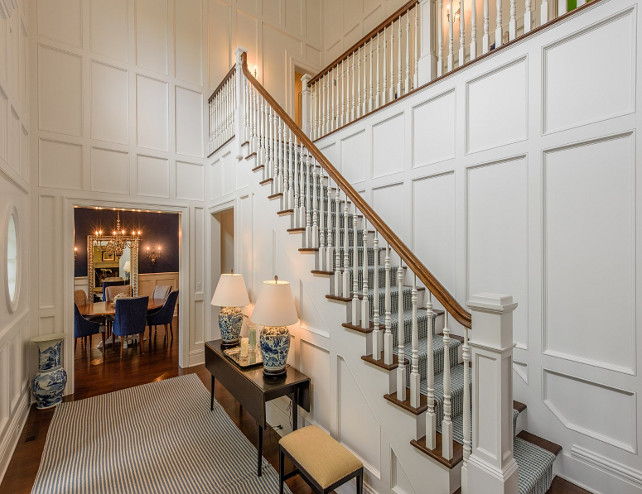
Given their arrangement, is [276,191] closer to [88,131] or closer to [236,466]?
[236,466]

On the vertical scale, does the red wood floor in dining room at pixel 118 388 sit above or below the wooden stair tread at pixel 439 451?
below

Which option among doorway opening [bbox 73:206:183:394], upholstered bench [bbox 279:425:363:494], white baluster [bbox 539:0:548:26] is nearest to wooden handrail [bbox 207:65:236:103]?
doorway opening [bbox 73:206:183:394]

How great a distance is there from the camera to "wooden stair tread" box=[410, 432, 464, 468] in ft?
5.15

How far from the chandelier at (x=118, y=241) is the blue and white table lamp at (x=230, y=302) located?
533cm

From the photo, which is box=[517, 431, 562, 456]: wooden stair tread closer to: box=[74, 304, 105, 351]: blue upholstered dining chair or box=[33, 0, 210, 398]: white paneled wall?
box=[33, 0, 210, 398]: white paneled wall

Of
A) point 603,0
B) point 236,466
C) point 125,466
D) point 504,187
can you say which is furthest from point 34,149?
point 603,0

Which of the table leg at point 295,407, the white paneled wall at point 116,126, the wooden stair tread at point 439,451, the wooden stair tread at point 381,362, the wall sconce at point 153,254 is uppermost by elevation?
the white paneled wall at point 116,126

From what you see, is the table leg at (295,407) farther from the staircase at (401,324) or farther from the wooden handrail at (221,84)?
the wooden handrail at (221,84)

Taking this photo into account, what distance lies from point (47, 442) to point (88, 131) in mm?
3341

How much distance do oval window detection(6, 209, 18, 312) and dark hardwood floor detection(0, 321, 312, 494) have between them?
122cm

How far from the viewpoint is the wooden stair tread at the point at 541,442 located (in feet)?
6.64

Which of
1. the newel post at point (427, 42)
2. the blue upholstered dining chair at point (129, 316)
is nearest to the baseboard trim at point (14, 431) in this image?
the blue upholstered dining chair at point (129, 316)

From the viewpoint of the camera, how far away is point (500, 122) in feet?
7.79

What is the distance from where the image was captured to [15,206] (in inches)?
110
